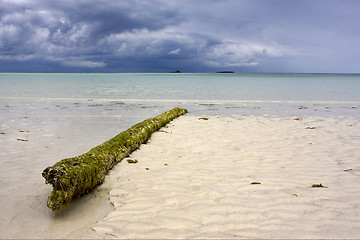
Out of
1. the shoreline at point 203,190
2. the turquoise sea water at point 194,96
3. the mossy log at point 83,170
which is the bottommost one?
the shoreline at point 203,190

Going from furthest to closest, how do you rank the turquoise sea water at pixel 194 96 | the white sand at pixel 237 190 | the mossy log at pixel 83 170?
the turquoise sea water at pixel 194 96, the mossy log at pixel 83 170, the white sand at pixel 237 190

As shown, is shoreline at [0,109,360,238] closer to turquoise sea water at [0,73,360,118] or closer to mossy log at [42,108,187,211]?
mossy log at [42,108,187,211]

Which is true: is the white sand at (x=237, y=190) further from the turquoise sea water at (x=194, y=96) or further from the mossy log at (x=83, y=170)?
the turquoise sea water at (x=194, y=96)

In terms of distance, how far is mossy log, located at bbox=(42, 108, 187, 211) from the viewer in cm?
378

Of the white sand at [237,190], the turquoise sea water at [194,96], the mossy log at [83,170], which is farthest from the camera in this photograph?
the turquoise sea water at [194,96]

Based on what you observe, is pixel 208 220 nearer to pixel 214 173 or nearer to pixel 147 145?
pixel 214 173

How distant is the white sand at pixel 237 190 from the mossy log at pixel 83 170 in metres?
0.25

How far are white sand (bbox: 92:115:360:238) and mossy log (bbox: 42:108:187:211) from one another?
25 cm

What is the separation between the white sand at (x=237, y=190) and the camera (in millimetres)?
3359

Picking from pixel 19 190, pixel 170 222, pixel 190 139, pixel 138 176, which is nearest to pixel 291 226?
pixel 170 222

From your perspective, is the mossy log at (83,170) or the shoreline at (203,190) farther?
the mossy log at (83,170)

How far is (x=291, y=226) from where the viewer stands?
338cm

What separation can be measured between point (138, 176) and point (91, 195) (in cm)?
104

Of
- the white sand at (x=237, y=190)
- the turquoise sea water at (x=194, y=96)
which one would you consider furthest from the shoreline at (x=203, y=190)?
the turquoise sea water at (x=194, y=96)
